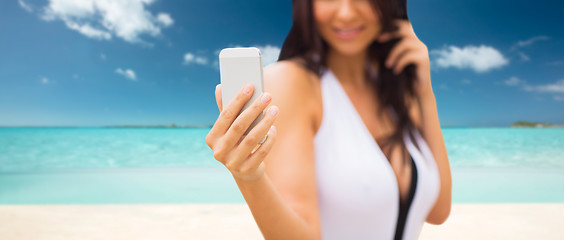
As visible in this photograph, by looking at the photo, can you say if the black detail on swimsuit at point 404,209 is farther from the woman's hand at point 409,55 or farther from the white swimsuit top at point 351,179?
the woman's hand at point 409,55

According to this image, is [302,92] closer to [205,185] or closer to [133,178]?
[205,185]

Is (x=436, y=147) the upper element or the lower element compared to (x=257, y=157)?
lower

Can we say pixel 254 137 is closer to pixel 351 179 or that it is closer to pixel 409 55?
pixel 351 179

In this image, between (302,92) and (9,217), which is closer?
(302,92)

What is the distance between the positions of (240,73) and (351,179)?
427 millimetres

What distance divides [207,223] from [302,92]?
10.8 ft

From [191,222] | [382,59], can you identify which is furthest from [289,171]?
[191,222]

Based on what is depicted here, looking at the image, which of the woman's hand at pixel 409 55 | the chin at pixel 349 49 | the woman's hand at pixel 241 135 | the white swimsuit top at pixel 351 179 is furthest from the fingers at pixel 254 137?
the woman's hand at pixel 409 55

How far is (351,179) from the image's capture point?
93 centimetres

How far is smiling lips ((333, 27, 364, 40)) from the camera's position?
972mm

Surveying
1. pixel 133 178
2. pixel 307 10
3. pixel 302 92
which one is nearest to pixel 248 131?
pixel 302 92

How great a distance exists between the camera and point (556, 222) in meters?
3.79

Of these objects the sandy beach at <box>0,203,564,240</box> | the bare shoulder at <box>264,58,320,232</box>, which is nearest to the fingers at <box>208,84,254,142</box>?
the bare shoulder at <box>264,58,320,232</box>

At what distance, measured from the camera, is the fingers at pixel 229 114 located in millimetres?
621
